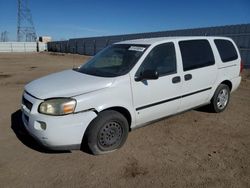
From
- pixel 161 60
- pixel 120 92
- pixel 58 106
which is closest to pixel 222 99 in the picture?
pixel 161 60

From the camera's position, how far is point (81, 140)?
358 cm

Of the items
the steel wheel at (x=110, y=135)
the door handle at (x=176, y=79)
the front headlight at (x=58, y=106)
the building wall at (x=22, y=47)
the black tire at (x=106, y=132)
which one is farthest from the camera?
the building wall at (x=22, y=47)

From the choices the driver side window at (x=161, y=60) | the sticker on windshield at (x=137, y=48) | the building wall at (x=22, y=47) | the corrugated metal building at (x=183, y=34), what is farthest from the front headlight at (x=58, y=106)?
the building wall at (x=22, y=47)

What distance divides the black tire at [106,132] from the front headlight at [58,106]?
1.42ft

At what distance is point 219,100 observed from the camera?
5719 mm

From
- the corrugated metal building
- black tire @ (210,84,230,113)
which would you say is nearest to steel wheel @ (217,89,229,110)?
black tire @ (210,84,230,113)

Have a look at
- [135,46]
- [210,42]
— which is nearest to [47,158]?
[135,46]

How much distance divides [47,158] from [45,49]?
189 ft

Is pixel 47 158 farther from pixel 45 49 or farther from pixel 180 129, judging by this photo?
pixel 45 49

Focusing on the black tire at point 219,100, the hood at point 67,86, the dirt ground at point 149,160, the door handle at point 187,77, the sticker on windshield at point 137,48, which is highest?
the sticker on windshield at point 137,48

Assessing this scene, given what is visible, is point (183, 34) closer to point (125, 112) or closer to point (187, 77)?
point (187, 77)

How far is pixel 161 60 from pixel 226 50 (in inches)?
84.3

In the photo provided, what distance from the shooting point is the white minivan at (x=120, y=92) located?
3.46 m

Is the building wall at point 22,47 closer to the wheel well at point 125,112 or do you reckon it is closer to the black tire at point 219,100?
the black tire at point 219,100
